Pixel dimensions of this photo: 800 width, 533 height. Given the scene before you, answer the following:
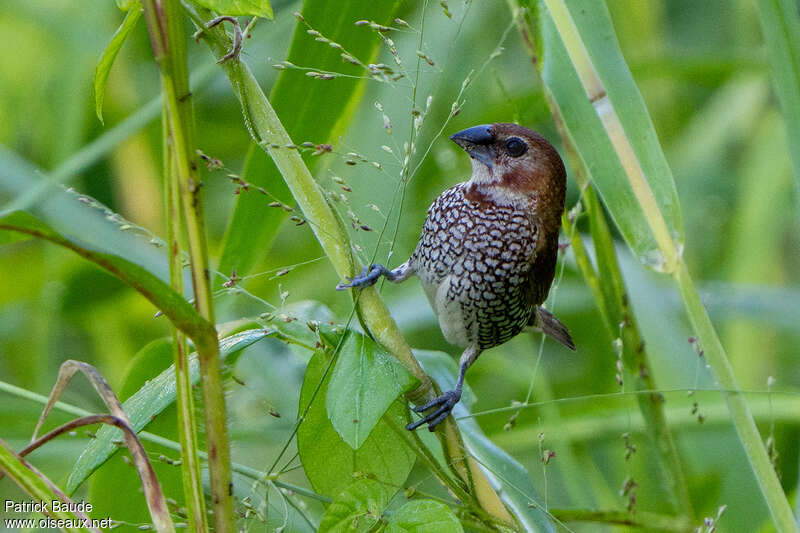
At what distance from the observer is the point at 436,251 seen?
1801mm

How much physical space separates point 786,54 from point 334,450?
858 millimetres

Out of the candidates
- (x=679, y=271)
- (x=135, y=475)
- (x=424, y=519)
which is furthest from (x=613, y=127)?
(x=135, y=475)

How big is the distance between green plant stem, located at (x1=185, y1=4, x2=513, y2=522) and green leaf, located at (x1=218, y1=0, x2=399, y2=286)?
14.1 inches

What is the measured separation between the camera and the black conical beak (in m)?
1.83

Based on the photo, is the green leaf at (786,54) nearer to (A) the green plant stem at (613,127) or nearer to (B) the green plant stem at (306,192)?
(A) the green plant stem at (613,127)

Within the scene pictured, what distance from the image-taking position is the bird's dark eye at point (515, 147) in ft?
6.05

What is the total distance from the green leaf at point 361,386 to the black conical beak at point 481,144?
0.81 meters

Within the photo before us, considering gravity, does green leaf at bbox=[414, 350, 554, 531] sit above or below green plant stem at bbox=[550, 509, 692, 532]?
above

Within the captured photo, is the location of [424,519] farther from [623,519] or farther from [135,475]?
[623,519]

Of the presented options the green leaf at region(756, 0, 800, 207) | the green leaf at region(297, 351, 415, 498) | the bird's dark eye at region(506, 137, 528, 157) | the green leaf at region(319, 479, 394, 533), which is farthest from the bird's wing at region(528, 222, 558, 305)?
the green leaf at region(319, 479, 394, 533)

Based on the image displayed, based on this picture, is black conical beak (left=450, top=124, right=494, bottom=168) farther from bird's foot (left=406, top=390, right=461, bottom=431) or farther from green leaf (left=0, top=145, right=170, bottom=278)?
green leaf (left=0, top=145, right=170, bottom=278)

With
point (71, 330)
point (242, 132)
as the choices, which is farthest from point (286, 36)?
point (71, 330)

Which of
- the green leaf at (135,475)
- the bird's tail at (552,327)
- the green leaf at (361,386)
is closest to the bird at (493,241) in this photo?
A: the bird's tail at (552,327)

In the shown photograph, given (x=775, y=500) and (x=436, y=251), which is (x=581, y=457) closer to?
(x=436, y=251)
